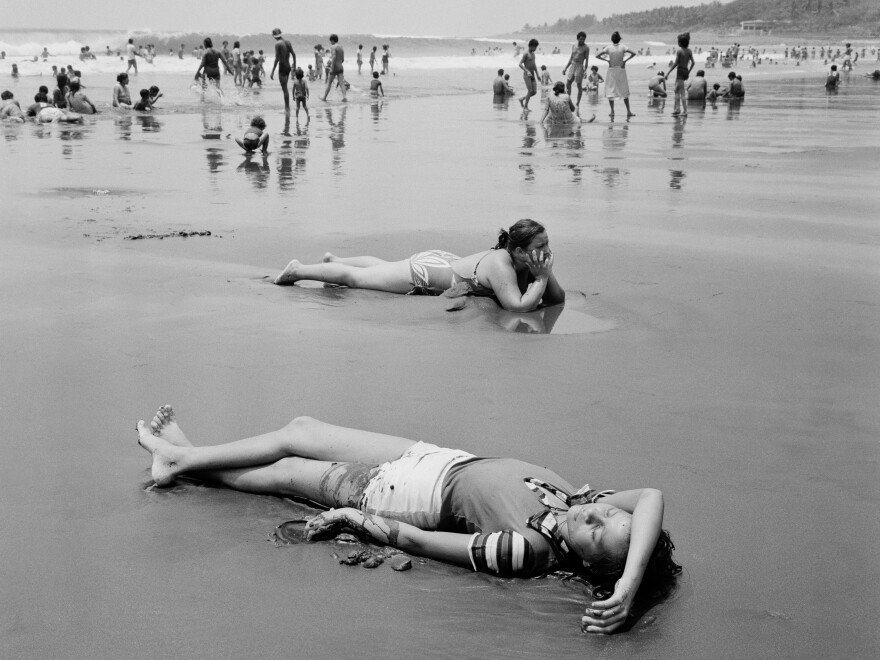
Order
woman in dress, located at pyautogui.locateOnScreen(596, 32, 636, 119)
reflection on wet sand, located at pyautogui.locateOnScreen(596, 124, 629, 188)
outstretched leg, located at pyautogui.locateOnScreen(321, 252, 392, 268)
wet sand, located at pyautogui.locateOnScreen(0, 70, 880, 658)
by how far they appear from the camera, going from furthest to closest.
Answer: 1. woman in dress, located at pyautogui.locateOnScreen(596, 32, 636, 119)
2. reflection on wet sand, located at pyautogui.locateOnScreen(596, 124, 629, 188)
3. outstretched leg, located at pyautogui.locateOnScreen(321, 252, 392, 268)
4. wet sand, located at pyautogui.locateOnScreen(0, 70, 880, 658)

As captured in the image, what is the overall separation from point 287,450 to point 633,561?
5.06 feet

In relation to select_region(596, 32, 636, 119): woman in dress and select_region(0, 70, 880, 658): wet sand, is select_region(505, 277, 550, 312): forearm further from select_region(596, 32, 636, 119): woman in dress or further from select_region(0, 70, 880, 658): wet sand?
select_region(596, 32, 636, 119): woman in dress

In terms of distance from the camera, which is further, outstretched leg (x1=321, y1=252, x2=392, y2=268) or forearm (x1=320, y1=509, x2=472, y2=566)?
outstretched leg (x1=321, y1=252, x2=392, y2=268)

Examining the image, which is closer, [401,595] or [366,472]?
[401,595]

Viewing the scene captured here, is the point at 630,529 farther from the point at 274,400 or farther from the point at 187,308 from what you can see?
the point at 187,308

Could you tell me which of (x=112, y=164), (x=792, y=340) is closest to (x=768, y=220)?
(x=792, y=340)

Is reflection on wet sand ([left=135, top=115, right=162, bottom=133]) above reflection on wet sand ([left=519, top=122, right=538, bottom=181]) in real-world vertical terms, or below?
above

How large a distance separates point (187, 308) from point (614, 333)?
2903 millimetres

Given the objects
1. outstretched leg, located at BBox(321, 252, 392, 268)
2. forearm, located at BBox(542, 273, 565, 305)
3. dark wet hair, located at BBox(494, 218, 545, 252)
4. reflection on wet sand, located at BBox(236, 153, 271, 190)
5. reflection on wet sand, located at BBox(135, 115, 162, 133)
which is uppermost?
reflection on wet sand, located at BBox(135, 115, 162, 133)

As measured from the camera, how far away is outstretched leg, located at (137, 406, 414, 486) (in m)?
3.94

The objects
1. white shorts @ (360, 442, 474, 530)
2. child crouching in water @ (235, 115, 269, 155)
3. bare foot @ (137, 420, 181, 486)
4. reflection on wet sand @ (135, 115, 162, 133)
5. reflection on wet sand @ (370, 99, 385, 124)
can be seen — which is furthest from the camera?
reflection on wet sand @ (370, 99, 385, 124)

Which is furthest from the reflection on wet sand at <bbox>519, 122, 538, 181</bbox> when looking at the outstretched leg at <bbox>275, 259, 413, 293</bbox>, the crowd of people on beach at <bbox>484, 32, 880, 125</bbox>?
the outstretched leg at <bbox>275, 259, 413, 293</bbox>

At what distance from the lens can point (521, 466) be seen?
3629 mm

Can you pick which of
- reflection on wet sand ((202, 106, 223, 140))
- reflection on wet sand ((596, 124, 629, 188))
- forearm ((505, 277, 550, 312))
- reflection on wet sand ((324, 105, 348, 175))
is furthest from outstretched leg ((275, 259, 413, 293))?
reflection on wet sand ((202, 106, 223, 140))
